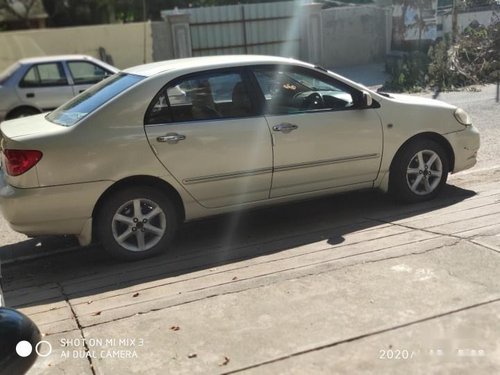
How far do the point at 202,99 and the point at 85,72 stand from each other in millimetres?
7862

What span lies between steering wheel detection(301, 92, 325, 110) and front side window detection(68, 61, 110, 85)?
7585 millimetres

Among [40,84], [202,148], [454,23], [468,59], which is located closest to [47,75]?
[40,84]

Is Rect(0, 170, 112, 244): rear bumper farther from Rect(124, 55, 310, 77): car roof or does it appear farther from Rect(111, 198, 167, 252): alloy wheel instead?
Rect(124, 55, 310, 77): car roof

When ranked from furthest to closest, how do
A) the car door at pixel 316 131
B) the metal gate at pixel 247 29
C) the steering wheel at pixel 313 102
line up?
the metal gate at pixel 247 29, the steering wheel at pixel 313 102, the car door at pixel 316 131

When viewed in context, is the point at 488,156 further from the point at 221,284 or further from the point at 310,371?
the point at 310,371

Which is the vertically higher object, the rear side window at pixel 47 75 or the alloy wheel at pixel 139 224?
the rear side window at pixel 47 75

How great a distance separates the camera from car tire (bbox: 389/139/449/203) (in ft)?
20.0

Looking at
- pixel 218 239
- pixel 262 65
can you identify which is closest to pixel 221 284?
pixel 218 239

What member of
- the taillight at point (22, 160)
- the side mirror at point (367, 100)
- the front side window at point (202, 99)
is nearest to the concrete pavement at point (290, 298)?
the taillight at point (22, 160)

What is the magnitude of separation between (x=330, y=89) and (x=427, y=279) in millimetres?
2375

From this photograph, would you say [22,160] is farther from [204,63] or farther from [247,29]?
[247,29]

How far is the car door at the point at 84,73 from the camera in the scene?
1241cm

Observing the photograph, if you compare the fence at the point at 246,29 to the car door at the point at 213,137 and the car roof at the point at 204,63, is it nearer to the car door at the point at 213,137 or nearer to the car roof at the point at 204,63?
the car roof at the point at 204,63

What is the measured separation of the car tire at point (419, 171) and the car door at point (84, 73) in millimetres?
7930
